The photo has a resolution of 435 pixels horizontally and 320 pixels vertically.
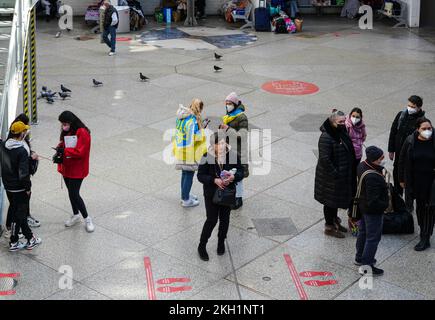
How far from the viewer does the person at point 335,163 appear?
31.6 ft

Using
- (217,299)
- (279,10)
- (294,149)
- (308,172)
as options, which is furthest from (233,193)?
(279,10)

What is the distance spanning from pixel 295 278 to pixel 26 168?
11.3 ft

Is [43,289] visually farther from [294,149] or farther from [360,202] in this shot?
[294,149]

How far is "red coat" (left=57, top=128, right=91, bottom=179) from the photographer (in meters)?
9.86

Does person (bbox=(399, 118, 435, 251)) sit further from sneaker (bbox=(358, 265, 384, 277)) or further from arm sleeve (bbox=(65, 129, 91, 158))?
arm sleeve (bbox=(65, 129, 91, 158))

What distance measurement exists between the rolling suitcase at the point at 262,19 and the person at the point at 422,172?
1568cm

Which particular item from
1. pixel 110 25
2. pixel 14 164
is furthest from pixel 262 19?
pixel 14 164

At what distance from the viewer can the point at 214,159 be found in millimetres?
9117

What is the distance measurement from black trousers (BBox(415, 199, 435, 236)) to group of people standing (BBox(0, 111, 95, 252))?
165 inches

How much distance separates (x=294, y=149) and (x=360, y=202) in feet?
15.4

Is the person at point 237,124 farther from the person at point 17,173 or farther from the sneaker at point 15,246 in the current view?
the sneaker at point 15,246

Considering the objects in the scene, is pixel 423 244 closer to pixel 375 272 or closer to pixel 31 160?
pixel 375 272

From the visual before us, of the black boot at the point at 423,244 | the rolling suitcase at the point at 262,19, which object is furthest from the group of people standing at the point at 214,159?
the rolling suitcase at the point at 262,19

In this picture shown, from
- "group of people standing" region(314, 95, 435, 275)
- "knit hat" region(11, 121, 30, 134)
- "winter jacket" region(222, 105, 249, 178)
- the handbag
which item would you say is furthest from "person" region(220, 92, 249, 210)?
"knit hat" region(11, 121, 30, 134)
